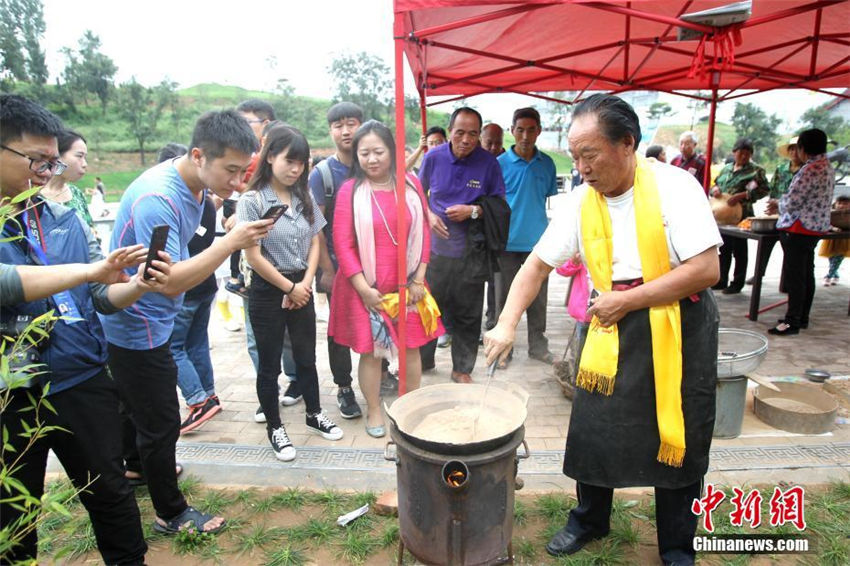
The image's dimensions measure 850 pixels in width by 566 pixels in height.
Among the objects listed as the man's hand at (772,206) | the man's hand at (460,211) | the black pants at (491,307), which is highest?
the man's hand at (460,211)

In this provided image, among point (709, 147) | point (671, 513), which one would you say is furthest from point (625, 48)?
point (671, 513)

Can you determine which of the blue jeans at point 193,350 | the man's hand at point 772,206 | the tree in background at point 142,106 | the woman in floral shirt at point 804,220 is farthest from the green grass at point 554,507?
the tree in background at point 142,106

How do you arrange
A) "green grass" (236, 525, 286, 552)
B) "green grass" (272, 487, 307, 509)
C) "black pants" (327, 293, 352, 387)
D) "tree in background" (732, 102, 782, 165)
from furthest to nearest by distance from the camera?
1. "tree in background" (732, 102, 782, 165)
2. "black pants" (327, 293, 352, 387)
3. "green grass" (272, 487, 307, 509)
4. "green grass" (236, 525, 286, 552)

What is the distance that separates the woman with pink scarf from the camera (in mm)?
3307

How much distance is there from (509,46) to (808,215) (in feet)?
11.4

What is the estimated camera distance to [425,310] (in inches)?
136

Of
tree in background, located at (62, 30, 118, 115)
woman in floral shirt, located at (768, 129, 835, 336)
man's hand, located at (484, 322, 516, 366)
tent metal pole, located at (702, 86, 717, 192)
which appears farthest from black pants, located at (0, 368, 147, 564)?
tree in background, located at (62, 30, 118, 115)

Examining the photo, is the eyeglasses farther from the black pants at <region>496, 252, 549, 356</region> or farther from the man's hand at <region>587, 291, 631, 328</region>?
the black pants at <region>496, 252, 549, 356</region>

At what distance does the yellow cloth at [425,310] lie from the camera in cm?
334

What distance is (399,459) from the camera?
217cm

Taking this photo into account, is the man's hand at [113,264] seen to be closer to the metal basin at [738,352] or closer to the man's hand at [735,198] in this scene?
the metal basin at [738,352]

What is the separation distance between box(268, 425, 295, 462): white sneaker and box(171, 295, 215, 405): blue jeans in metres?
0.82

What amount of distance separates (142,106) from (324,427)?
5082 centimetres

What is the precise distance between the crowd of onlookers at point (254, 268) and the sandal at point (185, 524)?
0.01m
